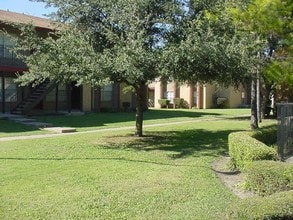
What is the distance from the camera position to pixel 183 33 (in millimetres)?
13820

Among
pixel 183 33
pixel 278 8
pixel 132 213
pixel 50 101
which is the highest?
pixel 278 8

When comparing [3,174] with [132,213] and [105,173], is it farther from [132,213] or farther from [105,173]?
[132,213]

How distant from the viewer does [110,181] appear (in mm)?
8797

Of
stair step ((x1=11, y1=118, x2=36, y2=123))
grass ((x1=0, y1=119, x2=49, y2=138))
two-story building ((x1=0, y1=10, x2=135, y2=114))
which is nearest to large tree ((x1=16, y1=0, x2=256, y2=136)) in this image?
grass ((x1=0, y1=119, x2=49, y2=138))

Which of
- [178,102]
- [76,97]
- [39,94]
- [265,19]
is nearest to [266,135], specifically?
[265,19]

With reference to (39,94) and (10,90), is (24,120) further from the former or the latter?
(10,90)

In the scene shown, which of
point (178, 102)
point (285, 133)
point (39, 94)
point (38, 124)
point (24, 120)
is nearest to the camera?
point (285, 133)

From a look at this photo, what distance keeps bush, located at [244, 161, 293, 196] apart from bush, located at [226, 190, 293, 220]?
173 centimetres

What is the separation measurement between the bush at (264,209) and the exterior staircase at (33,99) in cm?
2129

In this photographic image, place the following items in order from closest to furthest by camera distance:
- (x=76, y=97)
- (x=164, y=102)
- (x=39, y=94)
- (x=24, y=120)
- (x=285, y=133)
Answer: (x=285, y=133) → (x=24, y=120) → (x=39, y=94) → (x=76, y=97) → (x=164, y=102)

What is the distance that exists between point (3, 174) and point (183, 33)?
7.26 meters

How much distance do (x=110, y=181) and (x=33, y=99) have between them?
18.8 meters

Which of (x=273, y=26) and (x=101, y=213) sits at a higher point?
(x=273, y=26)

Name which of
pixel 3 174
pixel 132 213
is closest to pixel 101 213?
pixel 132 213
